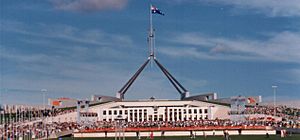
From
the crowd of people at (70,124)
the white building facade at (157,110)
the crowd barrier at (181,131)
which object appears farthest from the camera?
the white building facade at (157,110)

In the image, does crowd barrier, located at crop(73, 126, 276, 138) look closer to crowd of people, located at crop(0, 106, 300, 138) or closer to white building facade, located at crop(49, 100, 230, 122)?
crowd of people, located at crop(0, 106, 300, 138)

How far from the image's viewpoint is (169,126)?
93.7m

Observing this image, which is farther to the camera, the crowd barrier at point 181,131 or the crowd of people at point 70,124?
the crowd barrier at point 181,131

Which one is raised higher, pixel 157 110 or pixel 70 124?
pixel 157 110

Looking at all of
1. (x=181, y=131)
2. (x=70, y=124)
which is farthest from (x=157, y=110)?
(x=181, y=131)

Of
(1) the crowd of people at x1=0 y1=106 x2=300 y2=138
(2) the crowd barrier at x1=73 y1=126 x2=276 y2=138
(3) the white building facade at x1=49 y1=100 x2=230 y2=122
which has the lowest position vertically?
(2) the crowd barrier at x1=73 y1=126 x2=276 y2=138

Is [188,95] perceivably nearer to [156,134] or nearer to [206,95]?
[206,95]

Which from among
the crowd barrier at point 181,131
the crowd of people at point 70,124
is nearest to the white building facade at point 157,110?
the crowd of people at point 70,124

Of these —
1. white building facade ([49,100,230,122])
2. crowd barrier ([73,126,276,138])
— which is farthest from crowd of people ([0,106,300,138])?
white building facade ([49,100,230,122])

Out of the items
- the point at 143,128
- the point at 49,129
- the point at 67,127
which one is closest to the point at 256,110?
the point at 143,128

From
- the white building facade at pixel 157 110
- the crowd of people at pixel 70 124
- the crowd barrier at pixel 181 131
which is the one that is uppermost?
the white building facade at pixel 157 110

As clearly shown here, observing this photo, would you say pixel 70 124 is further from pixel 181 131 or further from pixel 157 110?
pixel 157 110

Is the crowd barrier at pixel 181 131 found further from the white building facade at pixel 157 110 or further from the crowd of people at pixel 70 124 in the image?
the white building facade at pixel 157 110

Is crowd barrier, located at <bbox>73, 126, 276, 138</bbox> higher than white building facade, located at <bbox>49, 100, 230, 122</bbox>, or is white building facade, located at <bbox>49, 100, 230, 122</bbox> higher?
white building facade, located at <bbox>49, 100, 230, 122</bbox>
